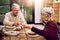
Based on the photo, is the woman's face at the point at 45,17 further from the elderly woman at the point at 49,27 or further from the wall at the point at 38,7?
the wall at the point at 38,7

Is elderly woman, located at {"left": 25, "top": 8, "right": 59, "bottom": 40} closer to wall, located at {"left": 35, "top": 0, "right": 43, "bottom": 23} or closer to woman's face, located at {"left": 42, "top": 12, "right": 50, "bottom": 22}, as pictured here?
woman's face, located at {"left": 42, "top": 12, "right": 50, "bottom": 22}

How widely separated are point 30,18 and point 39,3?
0.65 meters

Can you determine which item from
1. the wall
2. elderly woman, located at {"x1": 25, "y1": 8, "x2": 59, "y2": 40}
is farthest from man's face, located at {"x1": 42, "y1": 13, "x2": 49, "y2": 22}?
the wall

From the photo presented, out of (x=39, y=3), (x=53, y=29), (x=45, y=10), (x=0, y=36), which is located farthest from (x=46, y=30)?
(x=39, y=3)

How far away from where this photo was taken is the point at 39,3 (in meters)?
5.38

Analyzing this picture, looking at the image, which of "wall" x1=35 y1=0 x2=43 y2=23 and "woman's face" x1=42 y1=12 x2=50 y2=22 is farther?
"wall" x1=35 y1=0 x2=43 y2=23

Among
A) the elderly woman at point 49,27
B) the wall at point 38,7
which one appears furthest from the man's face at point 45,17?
the wall at point 38,7

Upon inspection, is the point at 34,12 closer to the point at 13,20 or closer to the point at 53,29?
the point at 13,20

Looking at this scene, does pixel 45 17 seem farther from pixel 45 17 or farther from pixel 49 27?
pixel 49 27

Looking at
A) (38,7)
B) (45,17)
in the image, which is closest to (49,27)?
(45,17)

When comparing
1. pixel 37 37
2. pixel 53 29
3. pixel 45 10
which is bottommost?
pixel 37 37

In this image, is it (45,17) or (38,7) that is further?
(38,7)

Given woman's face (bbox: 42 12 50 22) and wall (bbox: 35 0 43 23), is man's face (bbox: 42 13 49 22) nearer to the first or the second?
woman's face (bbox: 42 12 50 22)

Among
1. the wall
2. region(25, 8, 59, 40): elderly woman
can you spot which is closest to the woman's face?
Answer: region(25, 8, 59, 40): elderly woman
